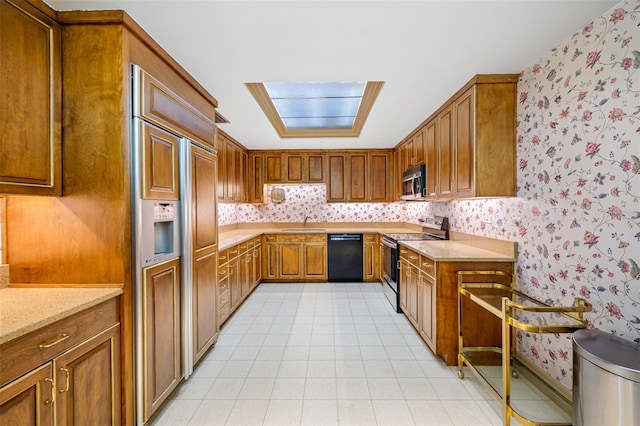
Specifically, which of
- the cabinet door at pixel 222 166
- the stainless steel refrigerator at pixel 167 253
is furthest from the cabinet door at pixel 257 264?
the stainless steel refrigerator at pixel 167 253

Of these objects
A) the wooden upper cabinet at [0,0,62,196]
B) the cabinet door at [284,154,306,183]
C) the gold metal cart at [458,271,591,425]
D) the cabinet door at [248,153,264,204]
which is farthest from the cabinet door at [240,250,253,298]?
the gold metal cart at [458,271,591,425]

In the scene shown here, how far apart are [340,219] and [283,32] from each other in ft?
13.3

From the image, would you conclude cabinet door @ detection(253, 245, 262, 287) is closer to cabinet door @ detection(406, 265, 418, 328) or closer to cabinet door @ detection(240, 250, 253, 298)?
cabinet door @ detection(240, 250, 253, 298)

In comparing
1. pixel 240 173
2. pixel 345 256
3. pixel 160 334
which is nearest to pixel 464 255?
pixel 160 334

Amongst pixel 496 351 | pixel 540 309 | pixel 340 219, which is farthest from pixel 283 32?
pixel 340 219

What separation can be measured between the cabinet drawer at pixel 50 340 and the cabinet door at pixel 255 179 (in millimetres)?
3758

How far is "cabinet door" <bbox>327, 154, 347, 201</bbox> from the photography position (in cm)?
521

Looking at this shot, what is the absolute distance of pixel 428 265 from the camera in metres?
2.62

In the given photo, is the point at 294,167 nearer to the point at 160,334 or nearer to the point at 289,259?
the point at 289,259

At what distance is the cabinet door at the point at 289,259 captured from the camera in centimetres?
494

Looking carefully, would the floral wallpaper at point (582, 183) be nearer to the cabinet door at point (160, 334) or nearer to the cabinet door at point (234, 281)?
the cabinet door at point (160, 334)

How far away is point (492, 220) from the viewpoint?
9.18ft

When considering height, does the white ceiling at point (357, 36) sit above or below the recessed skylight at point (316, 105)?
below

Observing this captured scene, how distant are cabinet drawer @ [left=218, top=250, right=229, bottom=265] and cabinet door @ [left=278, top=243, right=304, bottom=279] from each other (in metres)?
1.72
